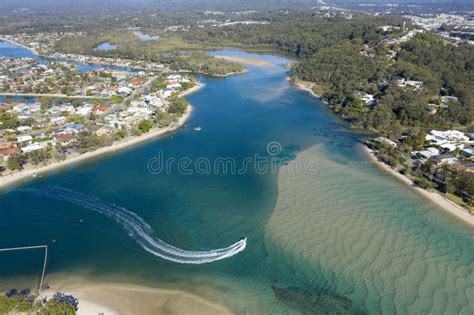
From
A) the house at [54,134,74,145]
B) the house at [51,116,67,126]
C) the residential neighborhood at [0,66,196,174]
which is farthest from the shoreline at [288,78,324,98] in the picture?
the house at [54,134,74,145]

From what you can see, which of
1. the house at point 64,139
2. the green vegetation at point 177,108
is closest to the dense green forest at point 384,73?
the green vegetation at point 177,108

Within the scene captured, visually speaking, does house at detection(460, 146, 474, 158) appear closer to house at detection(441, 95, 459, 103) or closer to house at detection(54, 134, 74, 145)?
house at detection(441, 95, 459, 103)

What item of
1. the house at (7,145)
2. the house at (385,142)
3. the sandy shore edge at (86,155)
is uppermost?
the house at (385,142)

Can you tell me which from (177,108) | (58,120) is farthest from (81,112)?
(177,108)

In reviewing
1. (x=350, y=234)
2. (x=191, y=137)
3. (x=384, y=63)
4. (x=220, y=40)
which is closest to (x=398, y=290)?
(x=350, y=234)

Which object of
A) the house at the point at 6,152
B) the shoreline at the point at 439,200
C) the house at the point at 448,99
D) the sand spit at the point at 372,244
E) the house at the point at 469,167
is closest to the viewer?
the sand spit at the point at 372,244

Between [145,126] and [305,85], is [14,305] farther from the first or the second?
[305,85]

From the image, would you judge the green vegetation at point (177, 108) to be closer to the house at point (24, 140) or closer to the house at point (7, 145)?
the house at point (24, 140)

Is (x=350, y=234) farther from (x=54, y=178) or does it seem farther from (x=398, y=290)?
(x=54, y=178)
